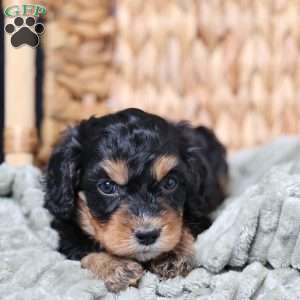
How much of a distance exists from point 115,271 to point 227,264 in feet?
1.21

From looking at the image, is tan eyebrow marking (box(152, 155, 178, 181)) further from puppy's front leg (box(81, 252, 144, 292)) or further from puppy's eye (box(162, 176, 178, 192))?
puppy's front leg (box(81, 252, 144, 292))

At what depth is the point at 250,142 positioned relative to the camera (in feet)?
12.3

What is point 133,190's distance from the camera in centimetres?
202

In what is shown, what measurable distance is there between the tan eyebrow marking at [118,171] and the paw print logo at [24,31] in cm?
104

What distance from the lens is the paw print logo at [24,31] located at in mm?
2738

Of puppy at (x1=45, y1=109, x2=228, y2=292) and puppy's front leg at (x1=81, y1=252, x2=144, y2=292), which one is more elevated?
puppy at (x1=45, y1=109, x2=228, y2=292)

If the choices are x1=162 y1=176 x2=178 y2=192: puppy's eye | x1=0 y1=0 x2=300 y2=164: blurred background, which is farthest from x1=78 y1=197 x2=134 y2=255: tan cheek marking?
x1=0 y1=0 x2=300 y2=164: blurred background

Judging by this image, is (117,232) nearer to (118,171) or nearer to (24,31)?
(118,171)

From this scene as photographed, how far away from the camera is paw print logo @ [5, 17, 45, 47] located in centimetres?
274

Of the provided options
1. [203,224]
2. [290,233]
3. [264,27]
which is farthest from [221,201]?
[264,27]

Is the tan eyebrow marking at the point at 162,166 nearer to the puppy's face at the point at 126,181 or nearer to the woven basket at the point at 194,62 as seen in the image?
the puppy's face at the point at 126,181

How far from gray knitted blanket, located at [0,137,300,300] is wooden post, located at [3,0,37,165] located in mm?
955

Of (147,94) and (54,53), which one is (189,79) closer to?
(147,94)

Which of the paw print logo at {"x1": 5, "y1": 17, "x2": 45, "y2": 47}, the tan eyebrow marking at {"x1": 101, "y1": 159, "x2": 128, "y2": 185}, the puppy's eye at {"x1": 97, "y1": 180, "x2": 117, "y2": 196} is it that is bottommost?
the puppy's eye at {"x1": 97, "y1": 180, "x2": 117, "y2": 196}
